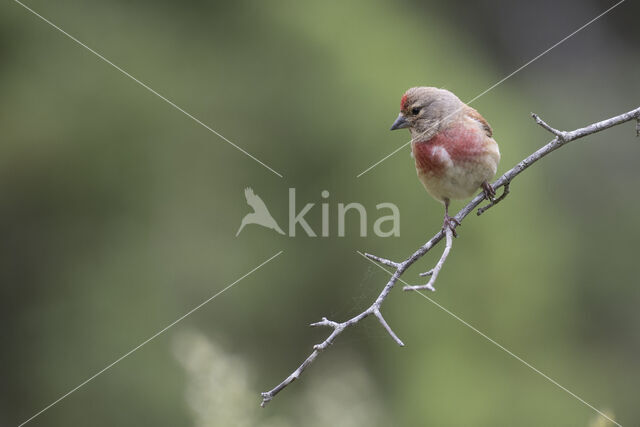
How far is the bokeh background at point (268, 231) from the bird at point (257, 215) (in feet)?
0.23

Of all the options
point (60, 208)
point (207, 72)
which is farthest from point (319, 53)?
point (60, 208)

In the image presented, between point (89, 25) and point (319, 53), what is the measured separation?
180cm

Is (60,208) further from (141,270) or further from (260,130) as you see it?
(260,130)

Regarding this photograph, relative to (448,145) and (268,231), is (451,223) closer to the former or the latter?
(448,145)

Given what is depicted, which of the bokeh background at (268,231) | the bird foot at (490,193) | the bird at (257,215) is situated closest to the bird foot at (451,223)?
the bird foot at (490,193)

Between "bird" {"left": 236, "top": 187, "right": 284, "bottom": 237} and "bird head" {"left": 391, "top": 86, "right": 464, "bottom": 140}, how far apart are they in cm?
255

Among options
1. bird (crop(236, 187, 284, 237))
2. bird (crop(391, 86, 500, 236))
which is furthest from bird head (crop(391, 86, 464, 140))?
bird (crop(236, 187, 284, 237))

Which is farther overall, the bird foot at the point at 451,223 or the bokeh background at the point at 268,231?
the bokeh background at the point at 268,231

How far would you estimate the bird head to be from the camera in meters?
3.00

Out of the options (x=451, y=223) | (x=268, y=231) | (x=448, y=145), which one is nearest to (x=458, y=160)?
(x=448, y=145)

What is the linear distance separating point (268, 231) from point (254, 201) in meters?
0.25

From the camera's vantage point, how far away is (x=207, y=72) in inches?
235

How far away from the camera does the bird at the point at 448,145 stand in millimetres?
2848

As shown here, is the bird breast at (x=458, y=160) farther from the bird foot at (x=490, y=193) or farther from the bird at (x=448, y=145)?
the bird foot at (x=490, y=193)
